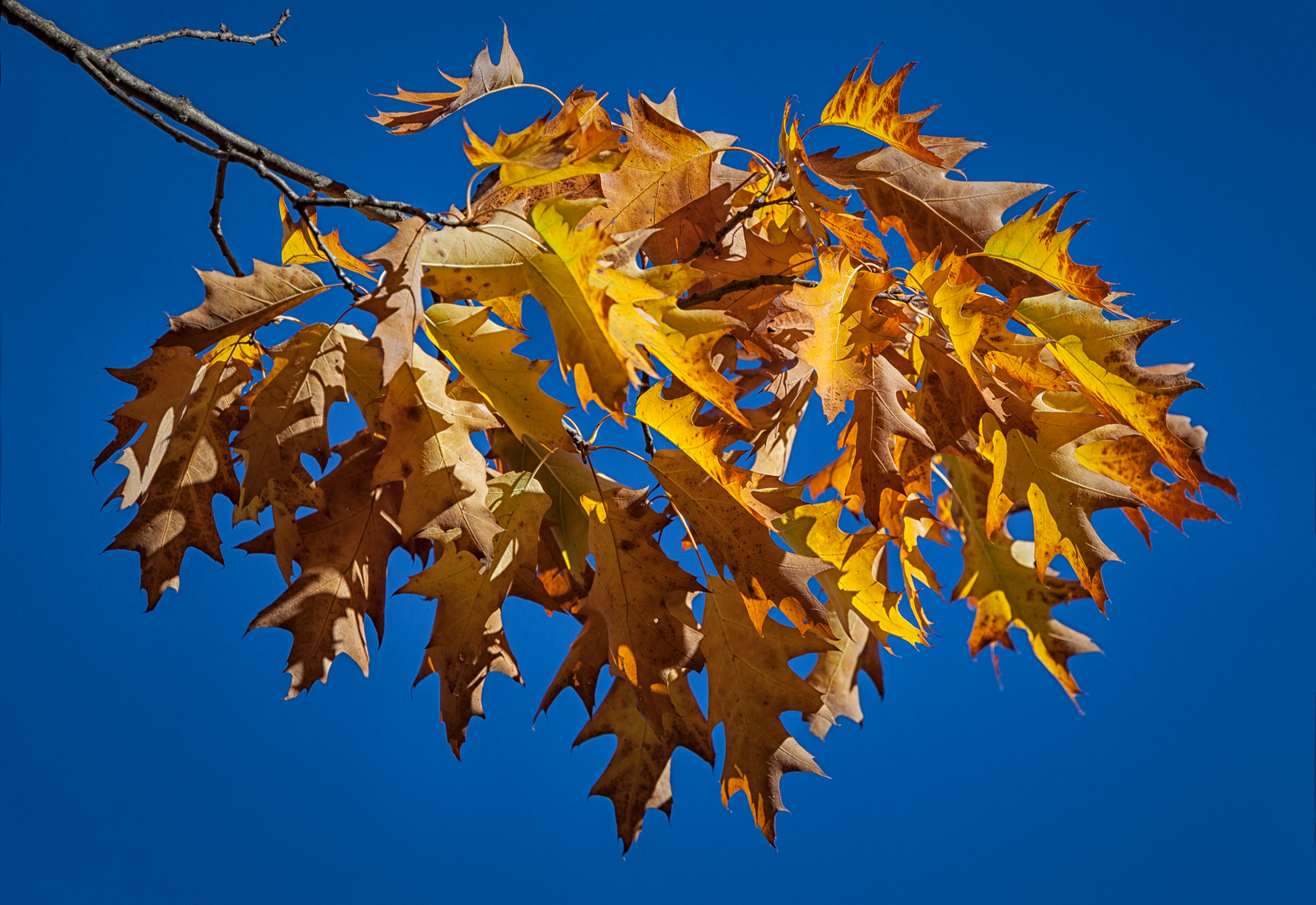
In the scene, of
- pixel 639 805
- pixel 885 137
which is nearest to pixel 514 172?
pixel 885 137

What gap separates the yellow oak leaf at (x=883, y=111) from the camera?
1.10 ft

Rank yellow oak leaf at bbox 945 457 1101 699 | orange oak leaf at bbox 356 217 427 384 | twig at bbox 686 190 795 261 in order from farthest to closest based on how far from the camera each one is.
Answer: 1. yellow oak leaf at bbox 945 457 1101 699
2. twig at bbox 686 190 795 261
3. orange oak leaf at bbox 356 217 427 384

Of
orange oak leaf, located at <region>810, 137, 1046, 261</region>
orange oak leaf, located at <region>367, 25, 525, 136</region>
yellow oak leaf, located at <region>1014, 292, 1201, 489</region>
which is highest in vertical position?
orange oak leaf, located at <region>367, 25, 525, 136</region>

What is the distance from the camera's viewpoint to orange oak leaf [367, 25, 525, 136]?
0.37 metres

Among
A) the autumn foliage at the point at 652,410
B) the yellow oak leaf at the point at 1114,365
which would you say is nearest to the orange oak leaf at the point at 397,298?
the autumn foliage at the point at 652,410

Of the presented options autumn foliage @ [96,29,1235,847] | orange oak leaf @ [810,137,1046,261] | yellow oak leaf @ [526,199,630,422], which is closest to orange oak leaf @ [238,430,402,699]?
autumn foliage @ [96,29,1235,847]

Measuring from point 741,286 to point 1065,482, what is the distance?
0.51ft

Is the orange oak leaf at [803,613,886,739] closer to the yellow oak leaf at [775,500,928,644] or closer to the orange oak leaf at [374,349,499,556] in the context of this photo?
the yellow oak leaf at [775,500,928,644]

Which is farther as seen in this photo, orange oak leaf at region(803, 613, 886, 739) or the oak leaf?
orange oak leaf at region(803, 613, 886, 739)

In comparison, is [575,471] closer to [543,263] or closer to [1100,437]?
[543,263]

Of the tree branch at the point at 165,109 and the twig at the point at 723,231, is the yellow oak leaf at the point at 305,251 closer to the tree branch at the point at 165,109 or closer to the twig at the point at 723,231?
the tree branch at the point at 165,109

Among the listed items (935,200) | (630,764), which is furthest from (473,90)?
(630,764)

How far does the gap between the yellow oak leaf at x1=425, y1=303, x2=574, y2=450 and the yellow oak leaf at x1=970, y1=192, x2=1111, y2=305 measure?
0.20m

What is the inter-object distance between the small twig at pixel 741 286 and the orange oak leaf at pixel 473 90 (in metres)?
0.14
